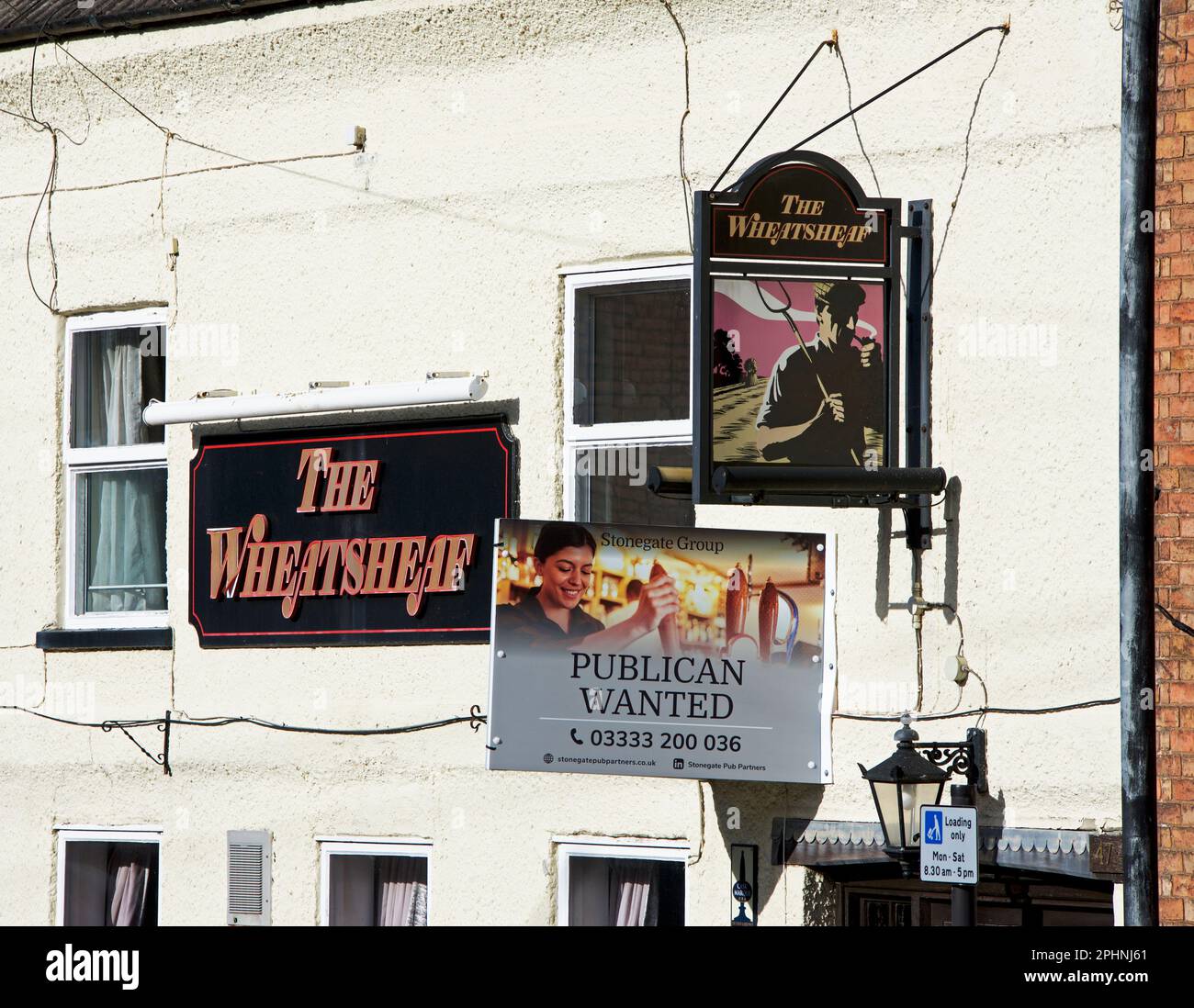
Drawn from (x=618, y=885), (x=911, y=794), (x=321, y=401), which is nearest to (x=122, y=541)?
(x=321, y=401)

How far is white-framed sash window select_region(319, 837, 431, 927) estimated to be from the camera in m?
8.59

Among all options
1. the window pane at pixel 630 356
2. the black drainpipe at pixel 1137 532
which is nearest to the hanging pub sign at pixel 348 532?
the window pane at pixel 630 356

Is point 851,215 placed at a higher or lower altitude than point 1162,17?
lower

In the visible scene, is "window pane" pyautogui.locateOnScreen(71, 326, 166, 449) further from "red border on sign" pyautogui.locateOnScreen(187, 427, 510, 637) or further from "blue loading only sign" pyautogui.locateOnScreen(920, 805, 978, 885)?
"blue loading only sign" pyautogui.locateOnScreen(920, 805, 978, 885)

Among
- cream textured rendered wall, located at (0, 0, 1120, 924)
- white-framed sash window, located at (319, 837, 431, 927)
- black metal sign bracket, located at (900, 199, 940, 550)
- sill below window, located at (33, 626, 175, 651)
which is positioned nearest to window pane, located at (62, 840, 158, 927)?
cream textured rendered wall, located at (0, 0, 1120, 924)

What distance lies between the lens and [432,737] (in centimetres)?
844

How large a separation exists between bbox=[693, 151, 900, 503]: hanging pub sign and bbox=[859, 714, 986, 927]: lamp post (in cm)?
102

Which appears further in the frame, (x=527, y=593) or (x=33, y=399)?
(x=33, y=399)

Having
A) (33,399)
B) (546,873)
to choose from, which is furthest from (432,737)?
(33,399)

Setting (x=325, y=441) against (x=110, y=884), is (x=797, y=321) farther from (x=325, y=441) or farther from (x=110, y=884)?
(x=110, y=884)

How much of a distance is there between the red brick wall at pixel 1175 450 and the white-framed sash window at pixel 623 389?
2.10 metres

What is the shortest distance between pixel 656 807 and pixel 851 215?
101 inches

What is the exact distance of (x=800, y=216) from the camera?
716 cm

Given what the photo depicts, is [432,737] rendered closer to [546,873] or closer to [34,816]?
[546,873]
